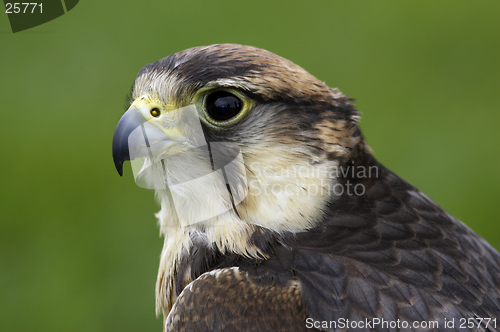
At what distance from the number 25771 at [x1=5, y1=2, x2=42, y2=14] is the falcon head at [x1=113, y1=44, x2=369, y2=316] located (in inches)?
137

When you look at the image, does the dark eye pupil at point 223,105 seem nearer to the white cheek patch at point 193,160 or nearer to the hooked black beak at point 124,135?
the white cheek patch at point 193,160

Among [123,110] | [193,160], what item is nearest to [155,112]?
[193,160]

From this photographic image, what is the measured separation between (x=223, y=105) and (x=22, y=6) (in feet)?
12.9

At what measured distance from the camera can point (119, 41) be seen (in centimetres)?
671

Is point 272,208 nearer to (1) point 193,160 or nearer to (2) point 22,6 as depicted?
(1) point 193,160

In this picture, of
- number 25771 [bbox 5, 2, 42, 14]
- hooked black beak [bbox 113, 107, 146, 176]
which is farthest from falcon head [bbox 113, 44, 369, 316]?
number 25771 [bbox 5, 2, 42, 14]

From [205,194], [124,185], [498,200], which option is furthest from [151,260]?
[498,200]

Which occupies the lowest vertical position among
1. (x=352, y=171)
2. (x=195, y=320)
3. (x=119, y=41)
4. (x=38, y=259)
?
(x=38, y=259)

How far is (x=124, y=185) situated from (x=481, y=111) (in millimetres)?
4468

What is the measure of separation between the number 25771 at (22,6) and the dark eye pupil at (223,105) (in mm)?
3673

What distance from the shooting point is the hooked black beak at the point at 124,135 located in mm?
2627

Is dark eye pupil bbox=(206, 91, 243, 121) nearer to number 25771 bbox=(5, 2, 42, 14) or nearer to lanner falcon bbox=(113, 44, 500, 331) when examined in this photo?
lanner falcon bbox=(113, 44, 500, 331)

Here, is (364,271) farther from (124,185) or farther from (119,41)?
(119,41)

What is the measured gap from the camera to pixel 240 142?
2.66m
